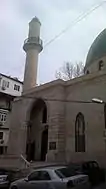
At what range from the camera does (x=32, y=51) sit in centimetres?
2919

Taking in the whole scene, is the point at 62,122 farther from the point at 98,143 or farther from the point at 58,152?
the point at 98,143

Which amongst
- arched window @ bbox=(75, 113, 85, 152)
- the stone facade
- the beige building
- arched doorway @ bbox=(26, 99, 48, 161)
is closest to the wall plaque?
the beige building

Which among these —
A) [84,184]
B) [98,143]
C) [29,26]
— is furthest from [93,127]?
[29,26]

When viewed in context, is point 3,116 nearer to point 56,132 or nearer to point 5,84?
point 5,84

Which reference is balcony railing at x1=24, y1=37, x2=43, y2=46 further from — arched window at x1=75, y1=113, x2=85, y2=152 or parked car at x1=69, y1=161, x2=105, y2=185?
parked car at x1=69, y1=161, x2=105, y2=185

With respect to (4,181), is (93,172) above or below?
above

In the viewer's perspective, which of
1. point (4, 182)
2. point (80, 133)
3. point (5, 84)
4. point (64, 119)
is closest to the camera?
point (4, 182)

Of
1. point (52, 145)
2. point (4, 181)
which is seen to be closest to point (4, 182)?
point (4, 181)

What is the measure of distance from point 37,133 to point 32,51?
10.3 meters

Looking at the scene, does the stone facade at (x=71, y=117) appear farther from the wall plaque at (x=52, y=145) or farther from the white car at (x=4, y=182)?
the white car at (x=4, y=182)

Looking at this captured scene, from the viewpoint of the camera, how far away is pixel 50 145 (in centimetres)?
2061

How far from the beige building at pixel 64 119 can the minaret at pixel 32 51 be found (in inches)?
4.7

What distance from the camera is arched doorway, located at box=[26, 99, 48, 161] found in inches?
947

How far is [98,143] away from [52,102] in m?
→ 5.96
